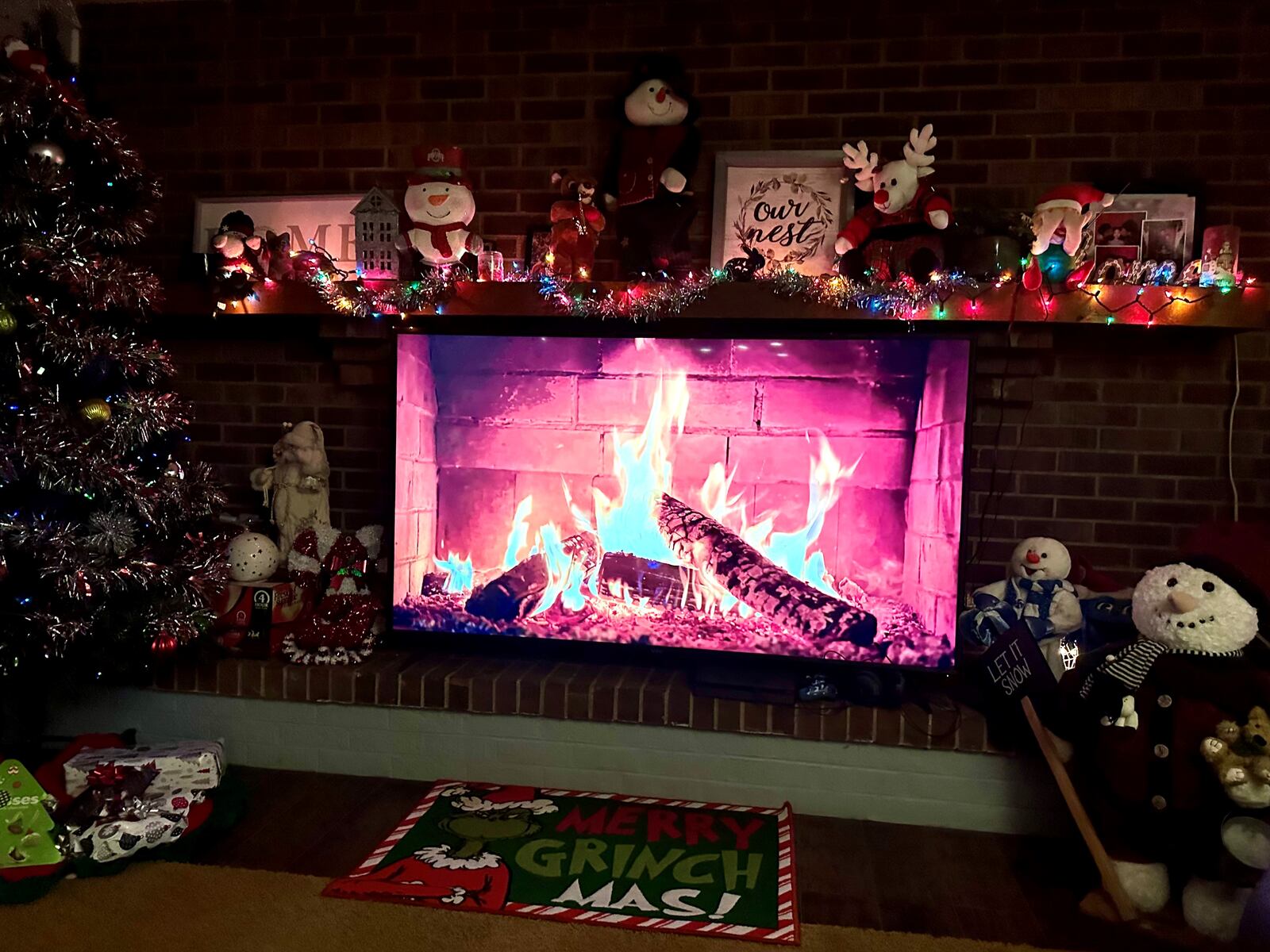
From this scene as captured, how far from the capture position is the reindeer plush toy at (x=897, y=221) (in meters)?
2.09

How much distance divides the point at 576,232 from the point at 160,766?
1613 mm

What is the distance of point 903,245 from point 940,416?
0.43 metres

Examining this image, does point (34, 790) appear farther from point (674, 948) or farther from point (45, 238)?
point (674, 948)

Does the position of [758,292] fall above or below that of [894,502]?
above

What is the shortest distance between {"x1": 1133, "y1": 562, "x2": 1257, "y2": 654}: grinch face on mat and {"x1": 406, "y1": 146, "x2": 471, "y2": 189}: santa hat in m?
1.93

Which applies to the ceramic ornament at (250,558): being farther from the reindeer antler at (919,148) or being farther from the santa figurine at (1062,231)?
the santa figurine at (1062,231)

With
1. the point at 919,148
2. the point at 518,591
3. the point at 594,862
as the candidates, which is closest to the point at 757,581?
the point at 518,591

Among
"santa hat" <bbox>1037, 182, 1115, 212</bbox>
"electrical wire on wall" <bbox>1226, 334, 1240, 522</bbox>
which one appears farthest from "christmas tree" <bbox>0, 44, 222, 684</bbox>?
"electrical wire on wall" <bbox>1226, 334, 1240, 522</bbox>

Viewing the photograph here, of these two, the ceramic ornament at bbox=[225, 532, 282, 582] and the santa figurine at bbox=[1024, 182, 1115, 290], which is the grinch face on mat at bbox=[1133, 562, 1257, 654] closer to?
the santa figurine at bbox=[1024, 182, 1115, 290]

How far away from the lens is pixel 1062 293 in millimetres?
2072

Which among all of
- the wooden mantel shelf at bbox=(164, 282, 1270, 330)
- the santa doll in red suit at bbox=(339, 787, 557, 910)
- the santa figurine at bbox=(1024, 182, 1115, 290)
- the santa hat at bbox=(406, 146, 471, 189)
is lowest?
the santa doll in red suit at bbox=(339, 787, 557, 910)

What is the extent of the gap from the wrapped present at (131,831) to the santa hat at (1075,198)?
7.67 feet

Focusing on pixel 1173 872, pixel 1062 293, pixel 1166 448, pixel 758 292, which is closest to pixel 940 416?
pixel 1062 293

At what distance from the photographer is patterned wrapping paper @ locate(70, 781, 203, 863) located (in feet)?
5.61
